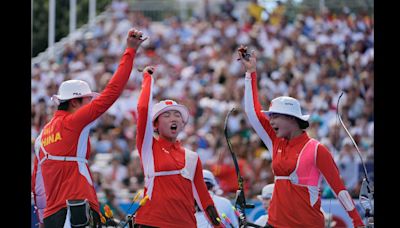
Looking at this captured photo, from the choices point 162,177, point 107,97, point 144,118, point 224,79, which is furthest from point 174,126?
point 224,79

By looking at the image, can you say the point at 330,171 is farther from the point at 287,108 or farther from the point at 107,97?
the point at 107,97

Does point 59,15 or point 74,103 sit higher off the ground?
point 59,15

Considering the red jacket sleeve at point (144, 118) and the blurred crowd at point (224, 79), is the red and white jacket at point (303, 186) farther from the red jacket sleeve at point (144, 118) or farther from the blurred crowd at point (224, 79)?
the blurred crowd at point (224, 79)

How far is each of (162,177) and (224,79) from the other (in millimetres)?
11705

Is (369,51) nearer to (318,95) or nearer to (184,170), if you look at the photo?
(318,95)

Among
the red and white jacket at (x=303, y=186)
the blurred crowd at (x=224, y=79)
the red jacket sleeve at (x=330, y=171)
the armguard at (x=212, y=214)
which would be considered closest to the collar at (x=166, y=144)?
the armguard at (x=212, y=214)

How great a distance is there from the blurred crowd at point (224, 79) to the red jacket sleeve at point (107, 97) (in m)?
6.15

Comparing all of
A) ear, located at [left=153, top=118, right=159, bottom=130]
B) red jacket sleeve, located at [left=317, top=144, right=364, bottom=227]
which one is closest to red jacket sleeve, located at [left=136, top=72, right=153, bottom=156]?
ear, located at [left=153, top=118, right=159, bottom=130]

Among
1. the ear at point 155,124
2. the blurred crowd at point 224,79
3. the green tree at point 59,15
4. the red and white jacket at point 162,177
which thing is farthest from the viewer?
the green tree at point 59,15

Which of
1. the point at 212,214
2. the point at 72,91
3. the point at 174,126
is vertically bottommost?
the point at 212,214

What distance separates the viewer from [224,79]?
67.1 ft

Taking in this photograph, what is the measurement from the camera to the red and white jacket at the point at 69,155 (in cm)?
863
